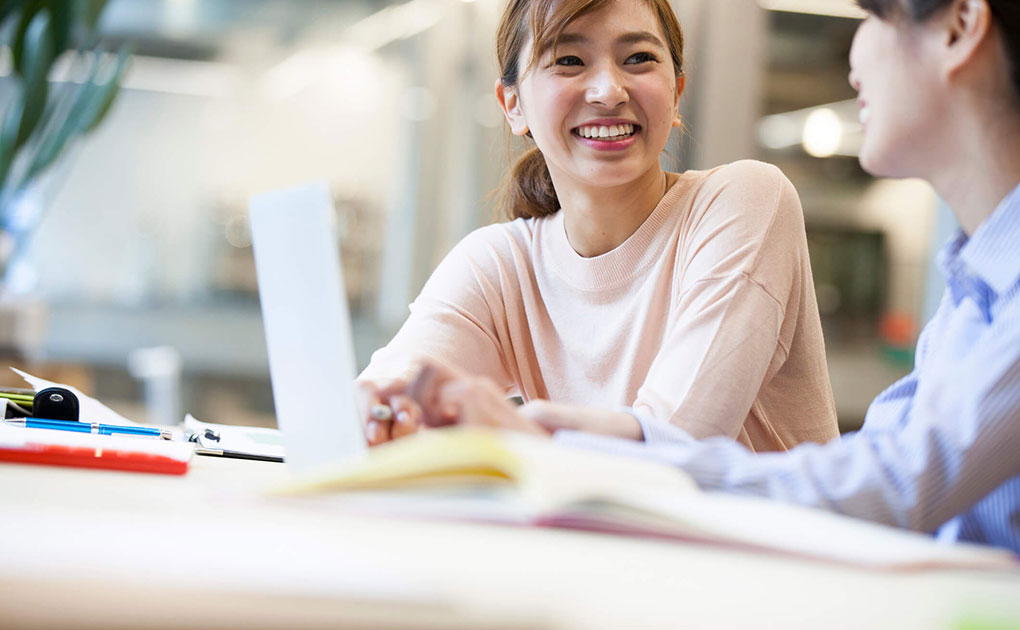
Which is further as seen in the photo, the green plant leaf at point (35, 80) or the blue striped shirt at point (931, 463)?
the green plant leaf at point (35, 80)

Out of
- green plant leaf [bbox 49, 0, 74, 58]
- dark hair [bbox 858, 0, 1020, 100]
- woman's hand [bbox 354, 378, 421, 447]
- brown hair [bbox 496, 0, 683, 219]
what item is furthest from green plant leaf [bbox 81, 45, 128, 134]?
dark hair [bbox 858, 0, 1020, 100]

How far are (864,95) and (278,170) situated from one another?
446 centimetres

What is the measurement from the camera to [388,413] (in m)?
0.97

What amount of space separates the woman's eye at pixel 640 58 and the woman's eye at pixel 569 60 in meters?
0.07

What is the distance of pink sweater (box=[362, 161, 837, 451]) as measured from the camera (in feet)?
3.72

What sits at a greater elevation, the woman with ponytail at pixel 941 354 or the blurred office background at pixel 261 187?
the blurred office background at pixel 261 187

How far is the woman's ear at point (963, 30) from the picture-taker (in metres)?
0.79

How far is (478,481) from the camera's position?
0.61m

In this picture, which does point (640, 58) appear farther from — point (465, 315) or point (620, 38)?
point (465, 315)

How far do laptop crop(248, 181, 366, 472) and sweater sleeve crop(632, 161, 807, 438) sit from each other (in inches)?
16.6

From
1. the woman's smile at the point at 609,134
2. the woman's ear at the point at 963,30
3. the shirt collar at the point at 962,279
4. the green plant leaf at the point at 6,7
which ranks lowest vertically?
the shirt collar at the point at 962,279

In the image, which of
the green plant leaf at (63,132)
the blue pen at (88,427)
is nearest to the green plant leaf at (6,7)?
the green plant leaf at (63,132)

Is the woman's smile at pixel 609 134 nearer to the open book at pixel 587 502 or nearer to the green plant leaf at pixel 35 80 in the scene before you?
the open book at pixel 587 502

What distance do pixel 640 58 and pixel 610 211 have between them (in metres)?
0.21
